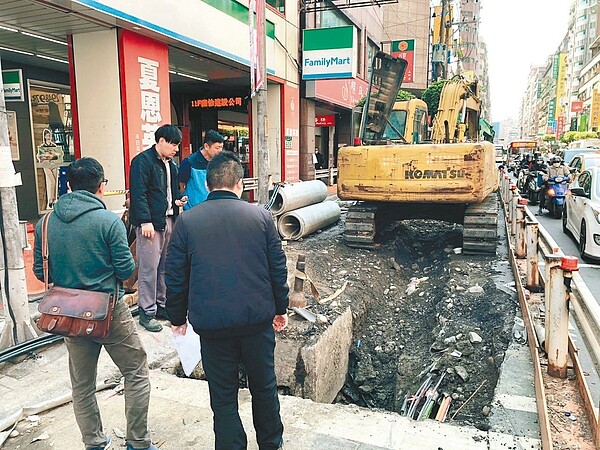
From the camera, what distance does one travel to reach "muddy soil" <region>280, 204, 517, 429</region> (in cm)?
483

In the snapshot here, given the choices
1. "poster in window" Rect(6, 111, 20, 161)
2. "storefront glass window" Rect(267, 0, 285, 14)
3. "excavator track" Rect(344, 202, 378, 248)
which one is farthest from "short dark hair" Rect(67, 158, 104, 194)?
"storefront glass window" Rect(267, 0, 285, 14)

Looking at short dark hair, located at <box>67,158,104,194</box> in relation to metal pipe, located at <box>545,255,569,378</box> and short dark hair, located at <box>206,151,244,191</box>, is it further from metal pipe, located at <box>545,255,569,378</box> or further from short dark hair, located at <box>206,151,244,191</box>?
metal pipe, located at <box>545,255,569,378</box>

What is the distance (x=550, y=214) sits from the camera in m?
14.5

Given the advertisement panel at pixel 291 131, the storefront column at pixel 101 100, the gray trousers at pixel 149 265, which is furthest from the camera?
the advertisement panel at pixel 291 131

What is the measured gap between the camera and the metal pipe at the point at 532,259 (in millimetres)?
5730

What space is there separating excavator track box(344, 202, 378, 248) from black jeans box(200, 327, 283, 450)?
6.49m

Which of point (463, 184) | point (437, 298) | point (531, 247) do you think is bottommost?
point (437, 298)

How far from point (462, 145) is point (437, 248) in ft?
8.96

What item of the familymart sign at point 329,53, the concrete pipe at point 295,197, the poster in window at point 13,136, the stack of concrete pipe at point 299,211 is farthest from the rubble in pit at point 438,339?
the poster in window at point 13,136

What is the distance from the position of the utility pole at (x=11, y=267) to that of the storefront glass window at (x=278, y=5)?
11.2 m

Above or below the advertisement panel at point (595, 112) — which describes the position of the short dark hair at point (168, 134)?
below

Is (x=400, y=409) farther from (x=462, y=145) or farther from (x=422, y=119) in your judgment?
(x=422, y=119)

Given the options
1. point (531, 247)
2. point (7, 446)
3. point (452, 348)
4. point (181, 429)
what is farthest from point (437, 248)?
point (7, 446)

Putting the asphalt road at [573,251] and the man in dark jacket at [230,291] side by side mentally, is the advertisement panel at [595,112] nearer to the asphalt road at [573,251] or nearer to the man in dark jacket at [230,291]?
the asphalt road at [573,251]
